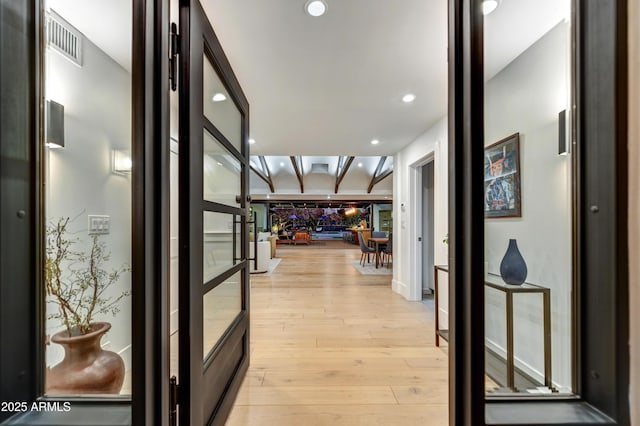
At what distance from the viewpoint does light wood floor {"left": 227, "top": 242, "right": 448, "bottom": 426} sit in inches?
59.0

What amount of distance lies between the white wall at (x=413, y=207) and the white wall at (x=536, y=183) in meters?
1.33

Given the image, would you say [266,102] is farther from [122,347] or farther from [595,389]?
[595,389]

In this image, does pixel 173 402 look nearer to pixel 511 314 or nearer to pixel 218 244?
pixel 218 244

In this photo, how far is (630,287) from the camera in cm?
64

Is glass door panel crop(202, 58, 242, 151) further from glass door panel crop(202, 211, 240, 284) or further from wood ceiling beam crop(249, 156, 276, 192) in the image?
wood ceiling beam crop(249, 156, 276, 192)

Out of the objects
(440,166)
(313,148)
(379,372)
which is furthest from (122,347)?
(313,148)

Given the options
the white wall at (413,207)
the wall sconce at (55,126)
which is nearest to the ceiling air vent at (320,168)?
the white wall at (413,207)

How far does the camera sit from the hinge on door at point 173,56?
0.92 meters

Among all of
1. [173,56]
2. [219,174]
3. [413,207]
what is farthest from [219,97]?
[413,207]

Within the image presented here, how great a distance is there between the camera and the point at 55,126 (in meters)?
1.04

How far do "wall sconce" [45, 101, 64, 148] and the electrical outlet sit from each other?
387 millimetres

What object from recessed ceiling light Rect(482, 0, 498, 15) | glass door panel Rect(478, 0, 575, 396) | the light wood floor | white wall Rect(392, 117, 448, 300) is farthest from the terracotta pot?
white wall Rect(392, 117, 448, 300)

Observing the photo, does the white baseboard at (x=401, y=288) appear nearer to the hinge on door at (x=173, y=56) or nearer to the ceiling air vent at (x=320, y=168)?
the hinge on door at (x=173, y=56)

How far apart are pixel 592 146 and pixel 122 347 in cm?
187
